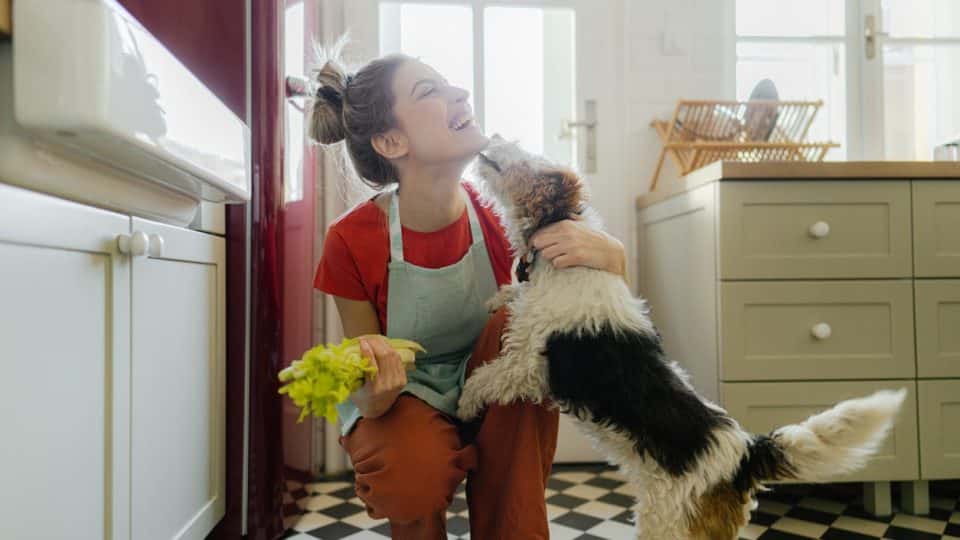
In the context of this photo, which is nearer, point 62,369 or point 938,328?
point 62,369

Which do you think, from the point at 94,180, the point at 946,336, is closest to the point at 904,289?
the point at 946,336

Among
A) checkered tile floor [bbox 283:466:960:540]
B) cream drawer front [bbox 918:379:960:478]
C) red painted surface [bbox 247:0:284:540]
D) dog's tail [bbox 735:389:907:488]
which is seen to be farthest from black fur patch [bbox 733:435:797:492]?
red painted surface [bbox 247:0:284:540]

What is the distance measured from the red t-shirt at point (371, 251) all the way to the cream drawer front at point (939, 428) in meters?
1.16

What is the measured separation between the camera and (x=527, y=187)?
106 cm

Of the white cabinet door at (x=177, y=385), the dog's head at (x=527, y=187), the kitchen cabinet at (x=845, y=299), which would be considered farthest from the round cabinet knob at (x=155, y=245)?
the kitchen cabinet at (x=845, y=299)

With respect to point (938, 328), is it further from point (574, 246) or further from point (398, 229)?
point (398, 229)

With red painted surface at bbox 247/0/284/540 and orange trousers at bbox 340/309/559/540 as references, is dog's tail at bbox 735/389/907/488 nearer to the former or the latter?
orange trousers at bbox 340/309/559/540

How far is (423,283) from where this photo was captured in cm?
117

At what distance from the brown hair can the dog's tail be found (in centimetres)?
80

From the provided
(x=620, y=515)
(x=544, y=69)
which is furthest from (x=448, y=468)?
(x=544, y=69)

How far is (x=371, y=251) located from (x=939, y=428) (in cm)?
144

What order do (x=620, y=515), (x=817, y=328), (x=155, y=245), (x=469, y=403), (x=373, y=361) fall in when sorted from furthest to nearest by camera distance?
1. (x=620, y=515)
2. (x=817, y=328)
3. (x=469, y=403)
4. (x=155, y=245)
5. (x=373, y=361)

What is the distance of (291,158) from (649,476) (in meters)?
1.20

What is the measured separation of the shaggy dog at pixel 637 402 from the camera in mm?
910
